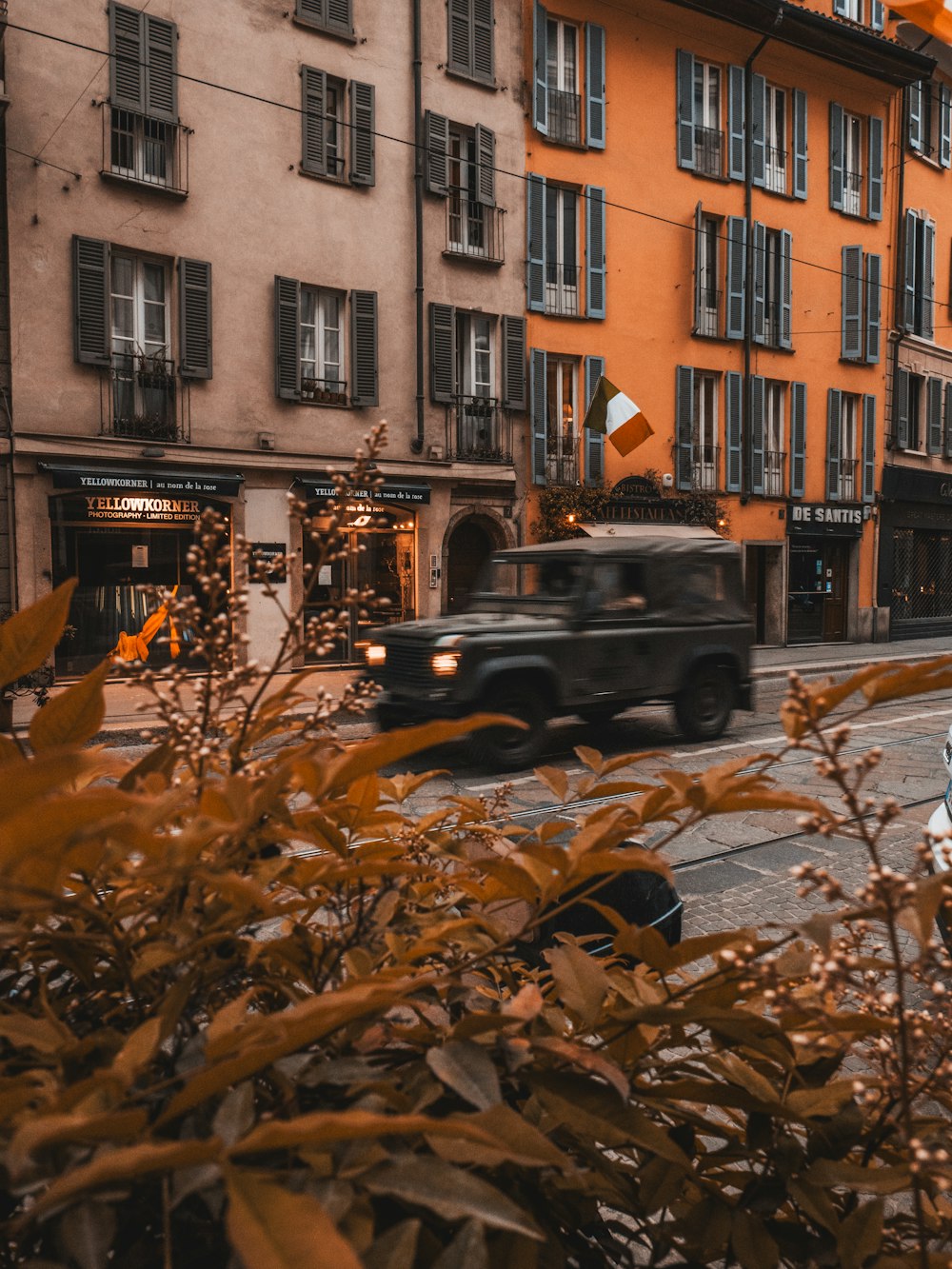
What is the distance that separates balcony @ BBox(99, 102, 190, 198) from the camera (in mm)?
13734

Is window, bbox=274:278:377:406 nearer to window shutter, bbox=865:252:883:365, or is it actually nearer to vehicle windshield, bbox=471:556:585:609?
vehicle windshield, bbox=471:556:585:609

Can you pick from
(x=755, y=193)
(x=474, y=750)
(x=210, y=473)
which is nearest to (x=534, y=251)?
(x=755, y=193)

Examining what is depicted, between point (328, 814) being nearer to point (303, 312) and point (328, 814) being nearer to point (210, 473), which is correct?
point (210, 473)

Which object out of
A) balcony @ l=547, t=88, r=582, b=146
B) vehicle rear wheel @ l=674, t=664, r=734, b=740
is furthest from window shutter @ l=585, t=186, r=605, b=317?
vehicle rear wheel @ l=674, t=664, r=734, b=740

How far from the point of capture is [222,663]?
1.10m

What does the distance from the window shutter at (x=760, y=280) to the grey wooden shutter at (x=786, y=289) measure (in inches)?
26.4

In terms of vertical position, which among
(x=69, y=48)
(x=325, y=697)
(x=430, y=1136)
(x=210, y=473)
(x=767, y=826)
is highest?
(x=69, y=48)

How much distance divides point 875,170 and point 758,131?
4142mm

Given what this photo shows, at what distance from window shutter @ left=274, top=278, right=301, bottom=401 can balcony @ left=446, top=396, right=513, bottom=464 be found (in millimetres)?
2948

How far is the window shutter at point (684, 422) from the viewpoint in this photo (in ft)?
64.5

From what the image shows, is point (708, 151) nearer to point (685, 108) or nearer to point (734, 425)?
point (685, 108)

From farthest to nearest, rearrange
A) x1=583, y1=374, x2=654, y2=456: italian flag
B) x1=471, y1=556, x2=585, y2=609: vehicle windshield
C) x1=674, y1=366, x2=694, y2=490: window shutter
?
x1=674, y1=366, x2=694, y2=490: window shutter, x1=583, y1=374, x2=654, y2=456: italian flag, x1=471, y1=556, x2=585, y2=609: vehicle windshield

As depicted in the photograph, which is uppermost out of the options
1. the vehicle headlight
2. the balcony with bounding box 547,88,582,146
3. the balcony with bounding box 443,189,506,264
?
the balcony with bounding box 547,88,582,146

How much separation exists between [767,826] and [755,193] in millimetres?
18144
